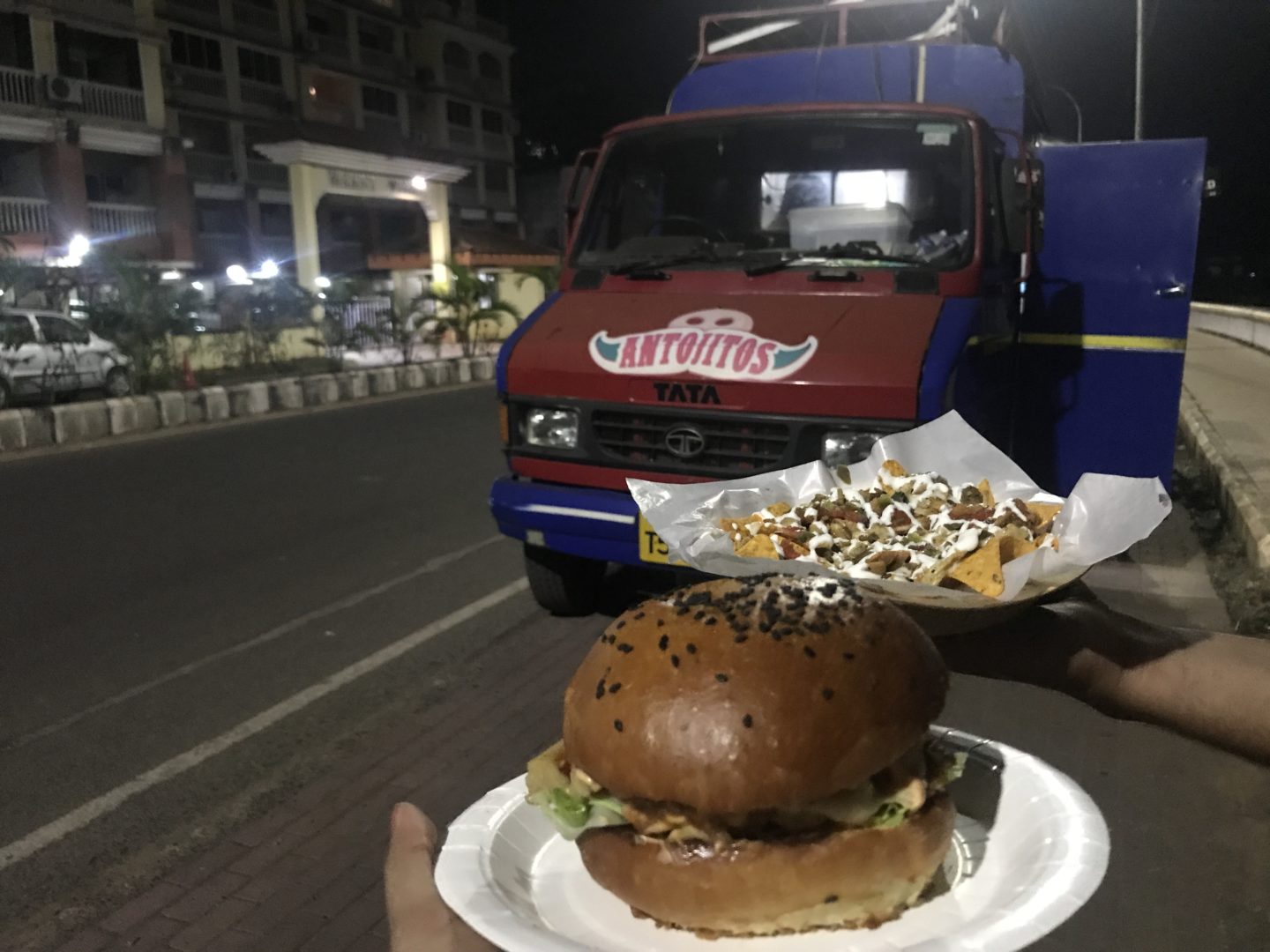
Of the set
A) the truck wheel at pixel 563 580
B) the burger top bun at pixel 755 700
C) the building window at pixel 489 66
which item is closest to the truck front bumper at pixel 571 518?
the truck wheel at pixel 563 580

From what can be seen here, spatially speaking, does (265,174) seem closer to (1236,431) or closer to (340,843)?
(1236,431)

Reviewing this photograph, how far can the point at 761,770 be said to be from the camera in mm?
1392

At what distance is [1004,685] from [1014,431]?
2210 mm

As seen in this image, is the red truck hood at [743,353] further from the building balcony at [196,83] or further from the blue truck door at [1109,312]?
the building balcony at [196,83]

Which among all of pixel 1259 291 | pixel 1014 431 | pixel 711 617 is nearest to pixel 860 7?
pixel 1014 431

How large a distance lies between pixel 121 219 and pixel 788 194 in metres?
28.8

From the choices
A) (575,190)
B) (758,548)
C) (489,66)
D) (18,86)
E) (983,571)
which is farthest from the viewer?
(489,66)

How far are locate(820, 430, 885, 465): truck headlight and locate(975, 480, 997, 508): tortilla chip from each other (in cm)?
179

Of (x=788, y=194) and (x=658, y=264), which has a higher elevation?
(x=788, y=194)

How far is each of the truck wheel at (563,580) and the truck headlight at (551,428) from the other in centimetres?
71

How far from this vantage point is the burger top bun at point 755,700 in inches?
55.3

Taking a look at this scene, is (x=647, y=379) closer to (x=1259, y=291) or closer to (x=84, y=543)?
(x=84, y=543)

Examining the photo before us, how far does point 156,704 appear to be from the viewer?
4680 millimetres

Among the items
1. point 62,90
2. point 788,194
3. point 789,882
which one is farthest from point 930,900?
point 62,90
